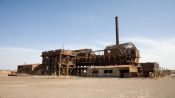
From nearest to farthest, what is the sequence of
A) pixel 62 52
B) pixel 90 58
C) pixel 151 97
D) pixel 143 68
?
pixel 151 97 < pixel 143 68 < pixel 62 52 < pixel 90 58

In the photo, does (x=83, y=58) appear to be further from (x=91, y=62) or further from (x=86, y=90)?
(x=86, y=90)

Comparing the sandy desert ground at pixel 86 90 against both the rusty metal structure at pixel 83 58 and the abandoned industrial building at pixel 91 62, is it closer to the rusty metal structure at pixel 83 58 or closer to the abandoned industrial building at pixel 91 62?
the abandoned industrial building at pixel 91 62

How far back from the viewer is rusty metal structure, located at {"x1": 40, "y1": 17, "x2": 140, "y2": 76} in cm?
5506

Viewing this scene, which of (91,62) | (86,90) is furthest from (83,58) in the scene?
(86,90)

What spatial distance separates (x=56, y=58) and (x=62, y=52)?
2.59m

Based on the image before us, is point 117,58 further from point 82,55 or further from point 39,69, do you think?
point 39,69

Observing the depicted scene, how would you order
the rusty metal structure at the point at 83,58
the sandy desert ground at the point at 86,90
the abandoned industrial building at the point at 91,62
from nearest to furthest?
the sandy desert ground at the point at 86,90, the abandoned industrial building at the point at 91,62, the rusty metal structure at the point at 83,58

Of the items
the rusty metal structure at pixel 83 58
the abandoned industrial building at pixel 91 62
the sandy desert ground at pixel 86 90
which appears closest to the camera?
the sandy desert ground at pixel 86 90

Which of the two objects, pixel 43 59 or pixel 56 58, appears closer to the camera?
pixel 56 58

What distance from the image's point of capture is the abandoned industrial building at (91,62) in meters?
49.1

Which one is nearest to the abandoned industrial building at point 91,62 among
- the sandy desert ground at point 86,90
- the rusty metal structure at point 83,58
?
the rusty metal structure at point 83,58

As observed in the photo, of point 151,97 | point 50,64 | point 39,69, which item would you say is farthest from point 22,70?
point 151,97

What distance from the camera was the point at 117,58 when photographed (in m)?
56.5

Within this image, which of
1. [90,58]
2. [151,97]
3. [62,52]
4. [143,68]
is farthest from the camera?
[90,58]
